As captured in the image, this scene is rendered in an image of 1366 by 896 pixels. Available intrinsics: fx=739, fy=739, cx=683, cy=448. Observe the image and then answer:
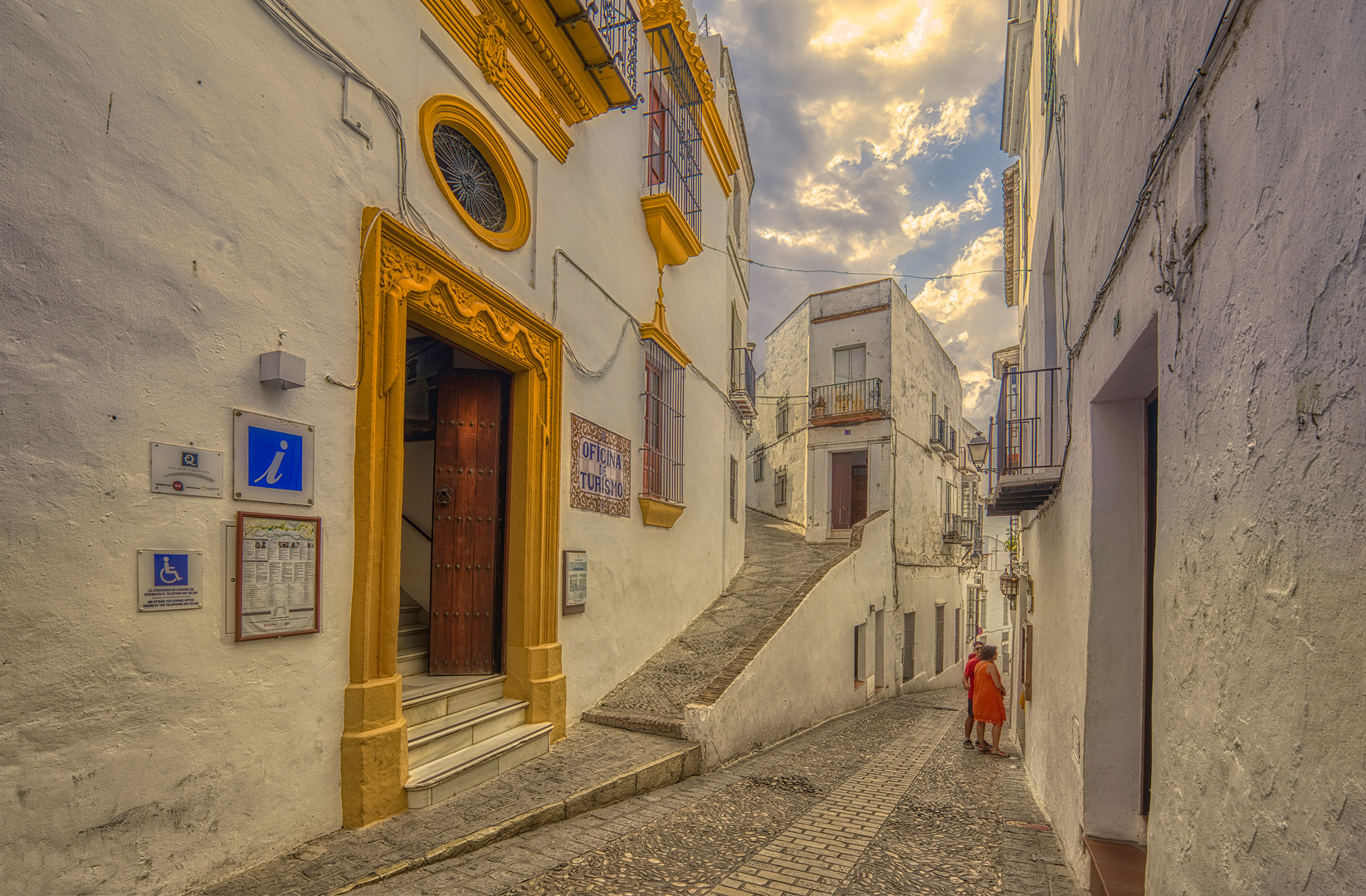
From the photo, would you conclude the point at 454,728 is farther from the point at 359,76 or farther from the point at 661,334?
the point at 661,334

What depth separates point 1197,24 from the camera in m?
2.35

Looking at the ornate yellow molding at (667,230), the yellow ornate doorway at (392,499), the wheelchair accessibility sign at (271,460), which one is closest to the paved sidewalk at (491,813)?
the yellow ornate doorway at (392,499)

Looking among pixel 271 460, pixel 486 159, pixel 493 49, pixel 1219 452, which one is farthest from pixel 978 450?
pixel 271 460

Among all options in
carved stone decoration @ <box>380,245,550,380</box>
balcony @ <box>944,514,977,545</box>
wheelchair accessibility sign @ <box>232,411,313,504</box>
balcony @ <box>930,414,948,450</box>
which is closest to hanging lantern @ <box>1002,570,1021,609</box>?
carved stone decoration @ <box>380,245,550,380</box>

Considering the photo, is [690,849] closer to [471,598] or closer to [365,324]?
[471,598]

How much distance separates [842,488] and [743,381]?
23.6ft

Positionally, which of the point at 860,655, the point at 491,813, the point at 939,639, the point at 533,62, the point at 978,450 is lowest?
the point at 939,639

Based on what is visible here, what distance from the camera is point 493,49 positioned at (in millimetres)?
5484

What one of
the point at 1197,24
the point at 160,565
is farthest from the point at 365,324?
the point at 1197,24

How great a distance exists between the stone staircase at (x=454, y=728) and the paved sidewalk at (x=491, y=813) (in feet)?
0.32

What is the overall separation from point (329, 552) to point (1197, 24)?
4.31 meters

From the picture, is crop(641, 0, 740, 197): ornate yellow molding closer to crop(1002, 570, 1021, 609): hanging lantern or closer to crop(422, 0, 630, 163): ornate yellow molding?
crop(422, 0, 630, 163): ornate yellow molding

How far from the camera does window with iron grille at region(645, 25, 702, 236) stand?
860 centimetres

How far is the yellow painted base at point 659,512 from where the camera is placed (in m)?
7.96
